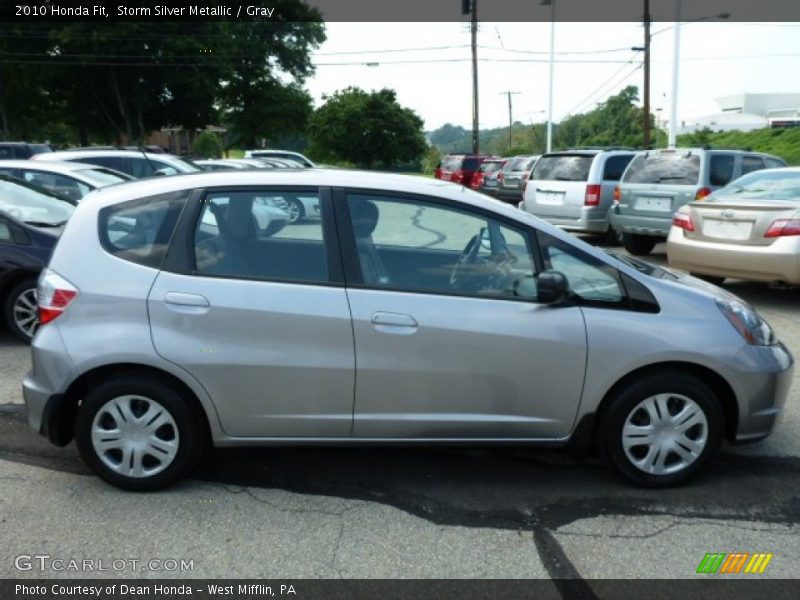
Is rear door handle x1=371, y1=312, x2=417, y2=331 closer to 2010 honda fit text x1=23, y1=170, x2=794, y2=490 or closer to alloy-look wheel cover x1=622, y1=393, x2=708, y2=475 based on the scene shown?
2010 honda fit text x1=23, y1=170, x2=794, y2=490

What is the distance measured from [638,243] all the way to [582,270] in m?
8.72

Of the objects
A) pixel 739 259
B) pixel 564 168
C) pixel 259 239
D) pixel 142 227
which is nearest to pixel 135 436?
pixel 142 227

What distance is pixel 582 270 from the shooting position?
381cm

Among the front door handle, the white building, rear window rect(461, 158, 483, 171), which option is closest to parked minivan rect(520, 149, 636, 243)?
the front door handle

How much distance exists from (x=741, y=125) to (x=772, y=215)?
82985mm

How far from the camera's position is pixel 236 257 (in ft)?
12.4

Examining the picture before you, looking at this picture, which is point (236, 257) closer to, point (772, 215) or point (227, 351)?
point (227, 351)

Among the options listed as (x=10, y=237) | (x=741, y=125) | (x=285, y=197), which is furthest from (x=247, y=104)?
(x=741, y=125)

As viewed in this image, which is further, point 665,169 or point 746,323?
point 665,169

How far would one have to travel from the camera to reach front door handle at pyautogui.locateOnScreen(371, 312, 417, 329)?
12.0ft

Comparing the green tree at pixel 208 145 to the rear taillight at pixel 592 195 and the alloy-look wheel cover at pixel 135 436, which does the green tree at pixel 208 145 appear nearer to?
the rear taillight at pixel 592 195

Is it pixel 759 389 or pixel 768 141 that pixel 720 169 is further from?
pixel 768 141

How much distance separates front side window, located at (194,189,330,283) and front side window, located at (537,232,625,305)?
1119mm

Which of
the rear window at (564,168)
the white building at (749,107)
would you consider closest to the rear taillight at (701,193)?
the rear window at (564,168)
